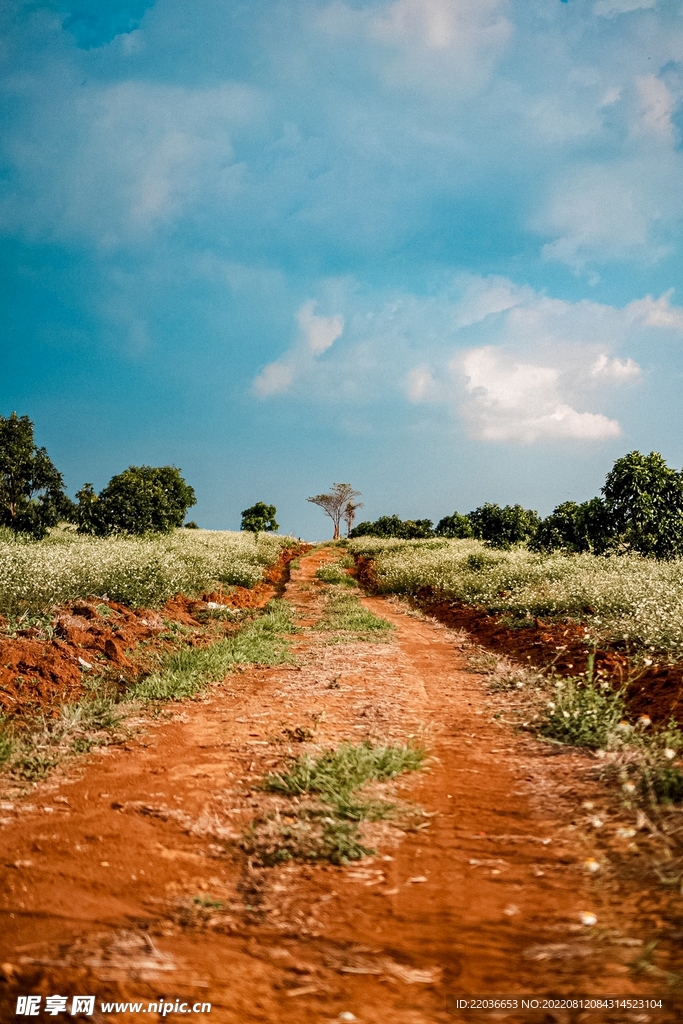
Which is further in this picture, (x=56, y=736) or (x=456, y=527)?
(x=456, y=527)

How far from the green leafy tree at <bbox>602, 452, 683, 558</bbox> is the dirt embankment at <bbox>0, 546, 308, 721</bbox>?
1489 cm

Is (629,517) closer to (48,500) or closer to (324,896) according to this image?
(324,896)

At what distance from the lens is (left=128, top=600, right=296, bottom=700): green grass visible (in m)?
6.30

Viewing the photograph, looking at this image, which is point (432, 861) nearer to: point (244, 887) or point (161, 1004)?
point (244, 887)

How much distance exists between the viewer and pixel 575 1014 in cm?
196

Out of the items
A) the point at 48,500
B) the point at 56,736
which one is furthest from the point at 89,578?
the point at 48,500

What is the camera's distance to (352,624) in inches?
440

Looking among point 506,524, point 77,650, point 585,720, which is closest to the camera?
point 585,720

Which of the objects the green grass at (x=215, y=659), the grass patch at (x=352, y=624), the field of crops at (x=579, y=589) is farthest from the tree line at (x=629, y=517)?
the green grass at (x=215, y=659)

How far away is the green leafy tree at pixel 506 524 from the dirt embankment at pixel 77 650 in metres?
24.6

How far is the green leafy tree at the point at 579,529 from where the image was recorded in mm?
19797

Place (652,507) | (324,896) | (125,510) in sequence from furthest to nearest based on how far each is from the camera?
(125,510) → (652,507) → (324,896)

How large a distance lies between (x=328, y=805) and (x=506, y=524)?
3262 centimetres

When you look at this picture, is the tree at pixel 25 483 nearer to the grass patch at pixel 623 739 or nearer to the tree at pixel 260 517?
the grass patch at pixel 623 739
